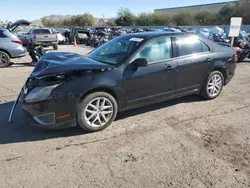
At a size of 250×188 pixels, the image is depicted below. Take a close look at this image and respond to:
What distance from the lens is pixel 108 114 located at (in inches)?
163

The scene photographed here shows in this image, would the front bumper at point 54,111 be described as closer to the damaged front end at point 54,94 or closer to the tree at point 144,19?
the damaged front end at point 54,94

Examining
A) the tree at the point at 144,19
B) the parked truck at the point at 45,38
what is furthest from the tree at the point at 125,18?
the parked truck at the point at 45,38

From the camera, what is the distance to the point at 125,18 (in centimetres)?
7619

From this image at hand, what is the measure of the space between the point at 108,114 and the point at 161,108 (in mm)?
1437

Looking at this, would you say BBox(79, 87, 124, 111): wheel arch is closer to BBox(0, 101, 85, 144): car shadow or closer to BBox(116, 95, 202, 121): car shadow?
BBox(116, 95, 202, 121): car shadow

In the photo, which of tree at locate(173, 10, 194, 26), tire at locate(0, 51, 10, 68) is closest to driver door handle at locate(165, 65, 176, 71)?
tire at locate(0, 51, 10, 68)

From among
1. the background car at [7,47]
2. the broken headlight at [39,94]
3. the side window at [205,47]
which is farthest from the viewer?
the background car at [7,47]

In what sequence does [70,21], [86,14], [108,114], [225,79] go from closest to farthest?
[108,114] < [225,79] < [86,14] < [70,21]

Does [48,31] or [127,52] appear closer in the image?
[127,52]

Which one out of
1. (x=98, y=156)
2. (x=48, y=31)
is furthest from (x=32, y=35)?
(x=98, y=156)

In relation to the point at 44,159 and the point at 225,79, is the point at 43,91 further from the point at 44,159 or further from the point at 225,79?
the point at 225,79

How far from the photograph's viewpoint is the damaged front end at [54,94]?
12.0 ft

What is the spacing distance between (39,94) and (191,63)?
118 inches

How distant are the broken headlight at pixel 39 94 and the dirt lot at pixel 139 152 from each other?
64 cm
